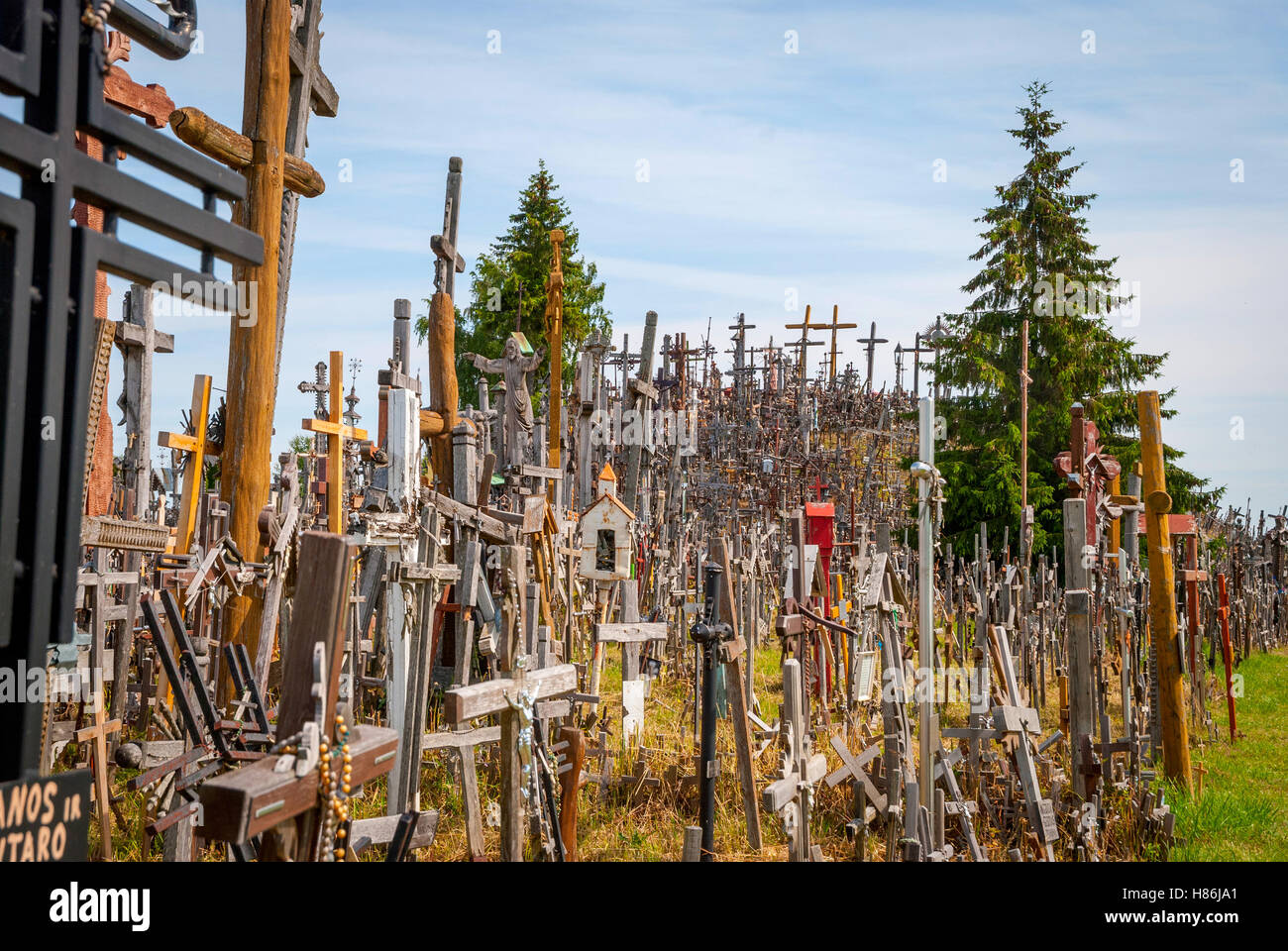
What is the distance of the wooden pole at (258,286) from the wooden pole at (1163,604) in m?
6.54

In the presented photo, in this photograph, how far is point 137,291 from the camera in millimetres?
8898

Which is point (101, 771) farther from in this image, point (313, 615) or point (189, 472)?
point (313, 615)

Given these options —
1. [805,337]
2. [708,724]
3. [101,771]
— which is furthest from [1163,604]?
[805,337]

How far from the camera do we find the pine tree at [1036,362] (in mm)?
22922

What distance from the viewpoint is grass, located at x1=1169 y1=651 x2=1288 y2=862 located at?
707 centimetres

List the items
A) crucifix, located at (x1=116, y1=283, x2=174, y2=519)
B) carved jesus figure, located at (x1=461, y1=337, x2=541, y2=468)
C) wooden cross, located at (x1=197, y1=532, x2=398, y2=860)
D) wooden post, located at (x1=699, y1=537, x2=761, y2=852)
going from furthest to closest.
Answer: carved jesus figure, located at (x1=461, y1=337, x2=541, y2=468), crucifix, located at (x1=116, y1=283, x2=174, y2=519), wooden post, located at (x1=699, y1=537, x2=761, y2=852), wooden cross, located at (x1=197, y1=532, x2=398, y2=860)

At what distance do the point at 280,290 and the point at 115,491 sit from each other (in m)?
9.48

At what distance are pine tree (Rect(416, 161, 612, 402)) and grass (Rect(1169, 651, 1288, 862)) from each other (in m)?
18.4

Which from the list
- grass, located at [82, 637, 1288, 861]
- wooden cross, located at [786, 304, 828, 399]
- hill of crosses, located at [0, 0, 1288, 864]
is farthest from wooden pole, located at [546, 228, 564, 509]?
wooden cross, located at [786, 304, 828, 399]

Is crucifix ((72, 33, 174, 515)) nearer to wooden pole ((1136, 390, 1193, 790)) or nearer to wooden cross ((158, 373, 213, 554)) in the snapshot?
wooden cross ((158, 373, 213, 554))

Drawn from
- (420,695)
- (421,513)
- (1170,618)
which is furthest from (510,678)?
(1170,618)

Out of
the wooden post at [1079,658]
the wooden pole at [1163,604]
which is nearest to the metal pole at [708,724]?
the wooden post at [1079,658]

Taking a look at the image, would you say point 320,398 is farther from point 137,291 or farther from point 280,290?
point 280,290

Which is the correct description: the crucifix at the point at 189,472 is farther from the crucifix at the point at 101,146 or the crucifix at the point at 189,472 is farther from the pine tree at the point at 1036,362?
the pine tree at the point at 1036,362
